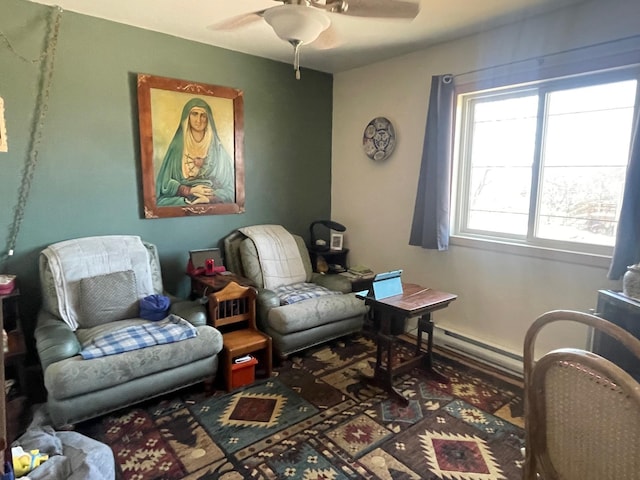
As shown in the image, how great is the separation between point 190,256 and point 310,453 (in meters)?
1.75

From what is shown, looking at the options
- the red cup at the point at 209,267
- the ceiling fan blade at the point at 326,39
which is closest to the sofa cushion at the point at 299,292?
the red cup at the point at 209,267

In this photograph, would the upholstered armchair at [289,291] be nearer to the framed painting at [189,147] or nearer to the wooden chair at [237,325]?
the wooden chair at [237,325]

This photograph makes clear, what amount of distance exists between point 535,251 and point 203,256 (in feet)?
7.96

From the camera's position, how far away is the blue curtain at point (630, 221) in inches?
86.0

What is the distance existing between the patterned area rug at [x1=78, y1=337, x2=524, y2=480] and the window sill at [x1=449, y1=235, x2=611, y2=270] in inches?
35.3

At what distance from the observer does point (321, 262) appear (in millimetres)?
3822

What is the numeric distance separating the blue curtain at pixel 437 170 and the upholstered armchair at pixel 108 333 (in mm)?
1806

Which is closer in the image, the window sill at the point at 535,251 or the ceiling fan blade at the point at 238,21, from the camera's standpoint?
the ceiling fan blade at the point at 238,21

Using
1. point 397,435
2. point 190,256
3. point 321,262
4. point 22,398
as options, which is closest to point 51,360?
point 22,398

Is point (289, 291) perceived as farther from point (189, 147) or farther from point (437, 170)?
point (437, 170)

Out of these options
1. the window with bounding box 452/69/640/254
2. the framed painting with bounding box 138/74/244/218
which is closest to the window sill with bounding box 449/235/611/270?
the window with bounding box 452/69/640/254

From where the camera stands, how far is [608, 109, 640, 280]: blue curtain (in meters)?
2.18

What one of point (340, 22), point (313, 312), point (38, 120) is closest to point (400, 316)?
point (313, 312)

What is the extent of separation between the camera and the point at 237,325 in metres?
2.93
